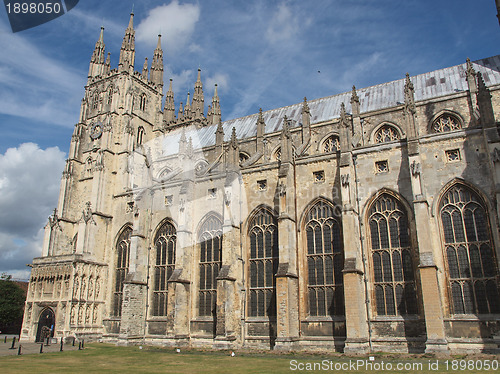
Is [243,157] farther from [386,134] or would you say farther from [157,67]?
[157,67]

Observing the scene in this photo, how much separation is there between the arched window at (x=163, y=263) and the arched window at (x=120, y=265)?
420cm

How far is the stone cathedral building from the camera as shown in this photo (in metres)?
20.7

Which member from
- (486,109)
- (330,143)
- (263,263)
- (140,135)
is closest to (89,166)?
(140,135)

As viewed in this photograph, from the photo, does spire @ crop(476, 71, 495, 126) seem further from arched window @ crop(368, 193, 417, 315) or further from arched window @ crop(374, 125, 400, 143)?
arched window @ crop(374, 125, 400, 143)

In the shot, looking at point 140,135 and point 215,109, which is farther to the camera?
point 215,109

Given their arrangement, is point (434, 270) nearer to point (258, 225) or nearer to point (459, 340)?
point (459, 340)

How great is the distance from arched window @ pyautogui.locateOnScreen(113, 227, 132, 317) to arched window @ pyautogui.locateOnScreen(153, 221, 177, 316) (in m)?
4.20

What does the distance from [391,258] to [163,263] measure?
16.6 meters

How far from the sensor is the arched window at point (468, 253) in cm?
1983

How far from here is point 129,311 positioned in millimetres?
28516

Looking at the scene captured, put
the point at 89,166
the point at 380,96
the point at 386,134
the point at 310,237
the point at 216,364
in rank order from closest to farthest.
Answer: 1. the point at 216,364
2. the point at 310,237
3. the point at 386,134
4. the point at 380,96
5. the point at 89,166

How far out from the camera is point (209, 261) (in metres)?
27.8

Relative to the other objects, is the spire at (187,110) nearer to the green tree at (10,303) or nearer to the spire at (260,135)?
the spire at (260,135)

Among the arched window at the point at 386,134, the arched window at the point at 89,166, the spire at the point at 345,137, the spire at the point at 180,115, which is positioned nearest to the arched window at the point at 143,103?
the spire at the point at 180,115
